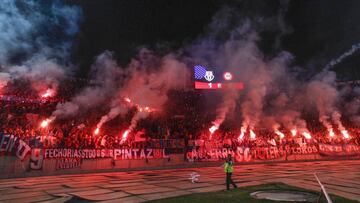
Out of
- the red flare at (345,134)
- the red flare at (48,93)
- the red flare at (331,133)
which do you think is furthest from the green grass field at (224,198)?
the red flare at (345,134)

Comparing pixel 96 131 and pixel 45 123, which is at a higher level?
pixel 45 123

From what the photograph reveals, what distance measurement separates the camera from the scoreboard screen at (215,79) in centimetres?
5316

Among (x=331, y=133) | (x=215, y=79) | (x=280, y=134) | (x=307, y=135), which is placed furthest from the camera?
(x=215, y=79)

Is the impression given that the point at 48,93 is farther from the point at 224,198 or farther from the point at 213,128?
the point at 224,198

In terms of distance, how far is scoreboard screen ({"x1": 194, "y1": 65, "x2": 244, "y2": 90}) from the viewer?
53156 millimetres

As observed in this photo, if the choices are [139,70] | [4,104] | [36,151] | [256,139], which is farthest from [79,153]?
[256,139]

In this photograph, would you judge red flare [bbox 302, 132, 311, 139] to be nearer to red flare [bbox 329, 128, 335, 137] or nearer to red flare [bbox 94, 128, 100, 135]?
red flare [bbox 329, 128, 335, 137]

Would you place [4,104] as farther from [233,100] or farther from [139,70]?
[233,100]

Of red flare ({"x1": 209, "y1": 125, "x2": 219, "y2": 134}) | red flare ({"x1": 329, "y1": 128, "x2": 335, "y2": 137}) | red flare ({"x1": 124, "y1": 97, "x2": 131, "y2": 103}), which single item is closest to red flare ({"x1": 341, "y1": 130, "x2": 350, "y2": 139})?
red flare ({"x1": 329, "y1": 128, "x2": 335, "y2": 137})

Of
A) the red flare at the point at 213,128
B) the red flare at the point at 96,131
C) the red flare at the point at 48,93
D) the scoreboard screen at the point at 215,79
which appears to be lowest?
the red flare at the point at 96,131

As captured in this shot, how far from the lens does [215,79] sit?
5509 centimetres

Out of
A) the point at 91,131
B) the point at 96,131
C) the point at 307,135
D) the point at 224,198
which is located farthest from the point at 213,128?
the point at 224,198

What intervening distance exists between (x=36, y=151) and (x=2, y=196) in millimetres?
10568

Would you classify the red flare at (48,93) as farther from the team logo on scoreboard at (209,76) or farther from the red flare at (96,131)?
the team logo on scoreboard at (209,76)
